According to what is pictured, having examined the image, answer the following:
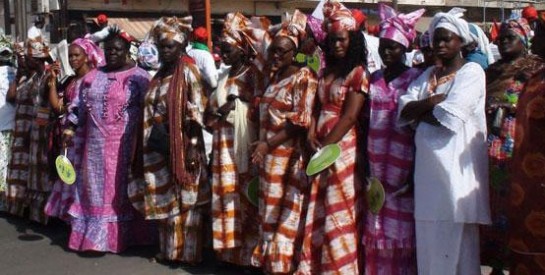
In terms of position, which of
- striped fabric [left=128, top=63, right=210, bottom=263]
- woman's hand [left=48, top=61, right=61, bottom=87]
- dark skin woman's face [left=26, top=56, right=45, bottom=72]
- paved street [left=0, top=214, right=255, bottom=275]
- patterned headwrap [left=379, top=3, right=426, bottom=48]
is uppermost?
patterned headwrap [left=379, top=3, right=426, bottom=48]

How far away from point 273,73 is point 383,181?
1137 millimetres

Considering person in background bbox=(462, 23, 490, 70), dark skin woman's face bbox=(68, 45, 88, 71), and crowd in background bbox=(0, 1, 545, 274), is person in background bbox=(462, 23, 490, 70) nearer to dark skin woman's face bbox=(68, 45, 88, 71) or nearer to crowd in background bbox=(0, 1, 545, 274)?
crowd in background bbox=(0, 1, 545, 274)

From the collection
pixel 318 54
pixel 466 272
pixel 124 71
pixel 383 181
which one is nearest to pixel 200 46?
pixel 124 71

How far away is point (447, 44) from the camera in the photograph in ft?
12.2

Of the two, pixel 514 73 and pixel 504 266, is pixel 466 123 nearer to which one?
pixel 514 73

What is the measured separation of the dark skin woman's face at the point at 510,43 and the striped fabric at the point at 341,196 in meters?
1.02

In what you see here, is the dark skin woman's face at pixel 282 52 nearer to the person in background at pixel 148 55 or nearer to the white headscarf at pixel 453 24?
the white headscarf at pixel 453 24

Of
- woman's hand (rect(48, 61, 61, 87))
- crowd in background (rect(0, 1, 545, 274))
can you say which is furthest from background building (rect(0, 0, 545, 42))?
crowd in background (rect(0, 1, 545, 274))

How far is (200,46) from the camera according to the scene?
710 centimetres

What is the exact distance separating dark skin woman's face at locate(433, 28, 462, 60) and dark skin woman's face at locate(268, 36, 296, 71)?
3.64ft

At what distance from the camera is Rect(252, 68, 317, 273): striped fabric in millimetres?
4410

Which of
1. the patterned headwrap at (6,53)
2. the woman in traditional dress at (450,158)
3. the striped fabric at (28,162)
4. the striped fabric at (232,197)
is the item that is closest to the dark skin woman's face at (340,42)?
the woman in traditional dress at (450,158)

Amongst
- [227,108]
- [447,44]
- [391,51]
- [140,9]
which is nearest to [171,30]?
[227,108]

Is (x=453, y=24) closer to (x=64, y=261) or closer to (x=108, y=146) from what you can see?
(x=108, y=146)
